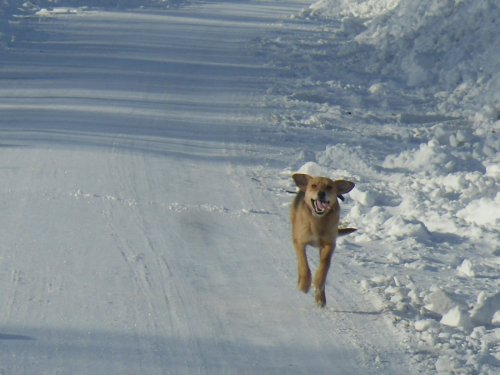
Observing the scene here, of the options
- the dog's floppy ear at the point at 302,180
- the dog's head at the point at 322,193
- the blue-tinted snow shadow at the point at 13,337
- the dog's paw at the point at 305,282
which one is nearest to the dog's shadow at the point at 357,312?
the dog's paw at the point at 305,282

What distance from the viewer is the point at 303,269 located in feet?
22.5

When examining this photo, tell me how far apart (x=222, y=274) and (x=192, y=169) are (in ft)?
12.0

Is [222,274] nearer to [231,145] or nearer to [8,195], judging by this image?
[8,195]

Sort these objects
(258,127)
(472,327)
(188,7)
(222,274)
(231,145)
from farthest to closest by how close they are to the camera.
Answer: (188,7) < (258,127) < (231,145) < (222,274) < (472,327)

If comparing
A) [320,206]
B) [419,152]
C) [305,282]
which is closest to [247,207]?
[419,152]

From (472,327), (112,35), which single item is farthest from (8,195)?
(112,35)

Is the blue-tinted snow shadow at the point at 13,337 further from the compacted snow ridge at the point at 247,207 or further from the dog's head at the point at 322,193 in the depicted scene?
the dog's head at the point at 322,193

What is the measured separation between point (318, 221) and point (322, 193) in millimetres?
181

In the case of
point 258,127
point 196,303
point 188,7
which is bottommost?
point 188,7

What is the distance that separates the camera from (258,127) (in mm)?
13961

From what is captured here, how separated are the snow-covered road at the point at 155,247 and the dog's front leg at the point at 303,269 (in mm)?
150

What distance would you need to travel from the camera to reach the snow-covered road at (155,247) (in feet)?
19.9

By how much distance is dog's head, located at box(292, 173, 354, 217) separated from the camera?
661cm

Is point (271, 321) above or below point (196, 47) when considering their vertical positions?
above
